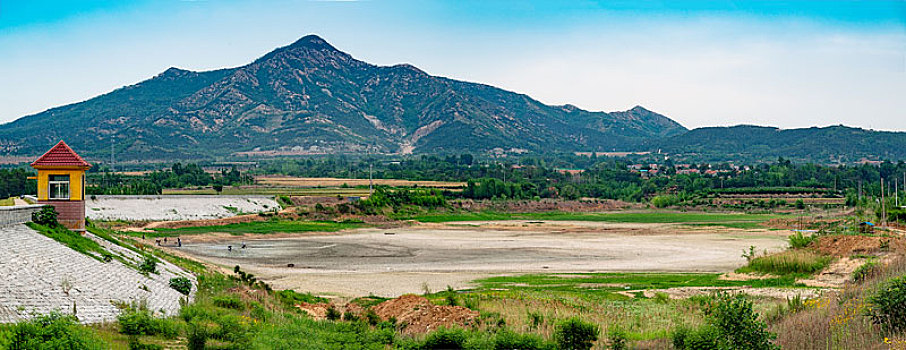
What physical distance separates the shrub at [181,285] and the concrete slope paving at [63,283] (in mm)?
230

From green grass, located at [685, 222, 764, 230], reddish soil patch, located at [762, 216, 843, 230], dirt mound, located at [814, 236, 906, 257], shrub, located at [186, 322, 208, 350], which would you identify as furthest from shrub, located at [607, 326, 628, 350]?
green grass, located at [685, 222, 764, 230]

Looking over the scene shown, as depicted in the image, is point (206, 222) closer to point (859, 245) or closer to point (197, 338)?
point (859, 245)

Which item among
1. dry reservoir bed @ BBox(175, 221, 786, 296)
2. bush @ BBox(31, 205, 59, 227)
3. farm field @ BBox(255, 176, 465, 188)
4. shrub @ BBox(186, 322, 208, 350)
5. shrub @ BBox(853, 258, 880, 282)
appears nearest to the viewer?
shrub @ BBox(186, 322, 208, 350)

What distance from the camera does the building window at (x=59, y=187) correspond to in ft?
91.9

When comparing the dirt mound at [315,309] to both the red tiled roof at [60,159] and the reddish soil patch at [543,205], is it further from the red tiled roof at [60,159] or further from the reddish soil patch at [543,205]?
the reddish soil patch at [543,205]

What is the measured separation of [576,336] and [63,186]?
20.5m

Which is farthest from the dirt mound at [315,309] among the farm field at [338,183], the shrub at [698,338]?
the farm field at [338,183]

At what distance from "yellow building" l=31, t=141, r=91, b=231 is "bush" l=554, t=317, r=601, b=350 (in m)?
19.1

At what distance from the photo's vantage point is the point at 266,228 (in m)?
68.5

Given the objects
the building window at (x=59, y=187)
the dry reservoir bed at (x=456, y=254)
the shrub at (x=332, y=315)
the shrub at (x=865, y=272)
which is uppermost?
the building window at (x=59, y=187)

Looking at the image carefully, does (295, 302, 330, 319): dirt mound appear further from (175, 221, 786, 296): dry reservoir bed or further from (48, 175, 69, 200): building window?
(48, 175, 69, 200): building window

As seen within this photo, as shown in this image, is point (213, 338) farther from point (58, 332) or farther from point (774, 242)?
point (774, 242)

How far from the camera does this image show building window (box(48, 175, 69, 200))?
1103 inches

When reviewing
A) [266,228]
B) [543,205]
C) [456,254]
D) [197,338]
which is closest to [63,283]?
[197,338]
